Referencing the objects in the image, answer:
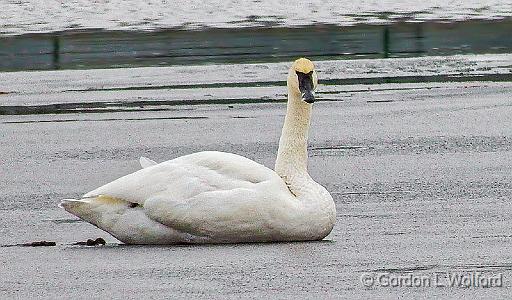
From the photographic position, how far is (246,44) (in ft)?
81.8

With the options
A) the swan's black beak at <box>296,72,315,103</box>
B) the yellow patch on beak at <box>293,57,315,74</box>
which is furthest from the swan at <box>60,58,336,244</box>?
the yellow patch on beak at <box>293,57,315,74</box>

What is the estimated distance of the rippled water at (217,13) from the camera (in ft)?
91.8

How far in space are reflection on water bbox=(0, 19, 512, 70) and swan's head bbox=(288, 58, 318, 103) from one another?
12.1 m

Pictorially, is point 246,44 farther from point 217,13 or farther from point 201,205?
point 201,205

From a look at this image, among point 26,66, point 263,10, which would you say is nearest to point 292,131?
point 26,66

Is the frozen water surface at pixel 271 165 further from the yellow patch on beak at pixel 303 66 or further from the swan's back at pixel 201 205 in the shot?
the yellow patch on beak at pixel 303 66

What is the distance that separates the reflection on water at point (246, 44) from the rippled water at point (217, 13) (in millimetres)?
1062

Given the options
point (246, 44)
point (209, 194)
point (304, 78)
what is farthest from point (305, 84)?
point (246, 44)

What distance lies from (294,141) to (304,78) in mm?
438

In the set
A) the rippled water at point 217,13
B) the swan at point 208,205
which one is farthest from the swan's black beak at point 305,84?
the rippled water at point 217,13

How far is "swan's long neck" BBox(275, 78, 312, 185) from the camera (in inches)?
410

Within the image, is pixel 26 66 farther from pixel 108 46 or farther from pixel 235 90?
pixel 235 90

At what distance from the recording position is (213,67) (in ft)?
73.0

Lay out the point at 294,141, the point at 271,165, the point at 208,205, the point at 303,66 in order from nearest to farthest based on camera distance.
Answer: the point at 208,205
the point at 303,66
the point at 294,141
the point at 271,165
